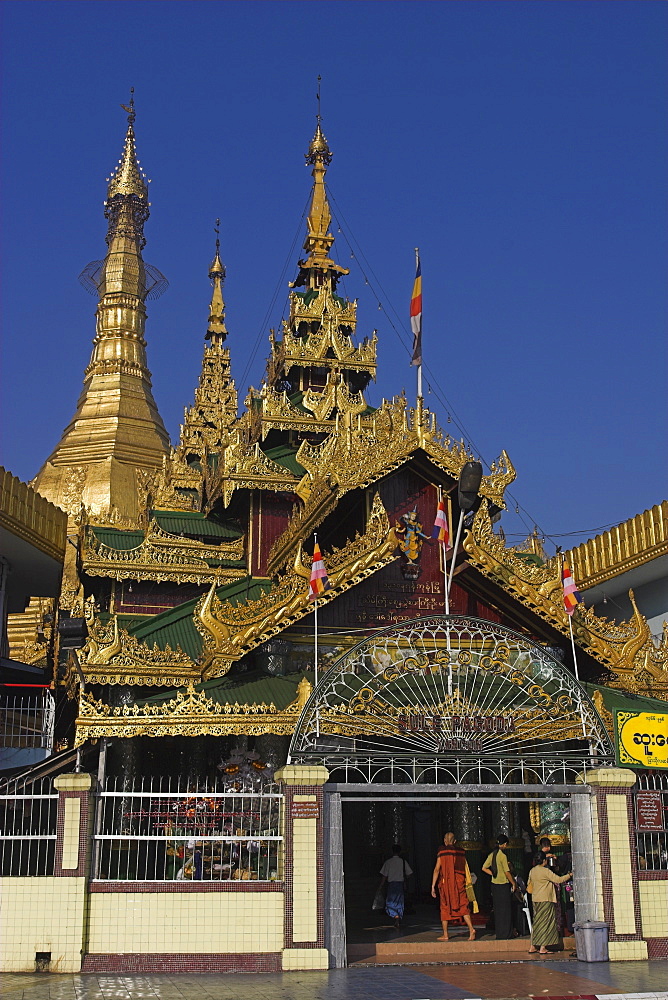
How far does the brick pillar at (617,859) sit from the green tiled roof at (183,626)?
712 centimetres

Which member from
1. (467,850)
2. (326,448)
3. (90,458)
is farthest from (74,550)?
(90,458)

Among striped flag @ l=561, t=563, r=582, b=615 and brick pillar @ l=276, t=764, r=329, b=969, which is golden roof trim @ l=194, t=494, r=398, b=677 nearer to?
striped flag @ l=561, t=563, r=582, b=615

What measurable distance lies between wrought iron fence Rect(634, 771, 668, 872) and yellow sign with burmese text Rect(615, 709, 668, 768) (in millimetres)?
461

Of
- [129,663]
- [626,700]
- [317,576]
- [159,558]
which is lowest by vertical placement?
[626,700]

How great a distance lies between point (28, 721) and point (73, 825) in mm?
10867

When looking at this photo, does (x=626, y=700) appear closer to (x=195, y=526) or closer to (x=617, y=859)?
(x=617, y=859)

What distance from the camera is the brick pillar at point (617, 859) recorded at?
615 inches

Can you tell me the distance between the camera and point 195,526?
27.1 meters

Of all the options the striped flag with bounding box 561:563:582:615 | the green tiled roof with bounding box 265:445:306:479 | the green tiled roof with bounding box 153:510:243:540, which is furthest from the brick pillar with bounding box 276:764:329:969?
the green tiled roof with bounding box 153:510:243:540

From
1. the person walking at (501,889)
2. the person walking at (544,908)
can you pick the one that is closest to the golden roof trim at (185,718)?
the person walking at (501,889)

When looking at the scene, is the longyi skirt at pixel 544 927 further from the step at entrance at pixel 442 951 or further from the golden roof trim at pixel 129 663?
the golden roof trim at pixel 129 663

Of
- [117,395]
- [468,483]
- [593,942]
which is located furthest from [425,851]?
[117,395]

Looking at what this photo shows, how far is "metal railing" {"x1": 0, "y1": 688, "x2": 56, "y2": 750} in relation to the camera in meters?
25.0

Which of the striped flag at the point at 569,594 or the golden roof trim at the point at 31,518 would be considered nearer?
the striped flag at the point at 569,594
